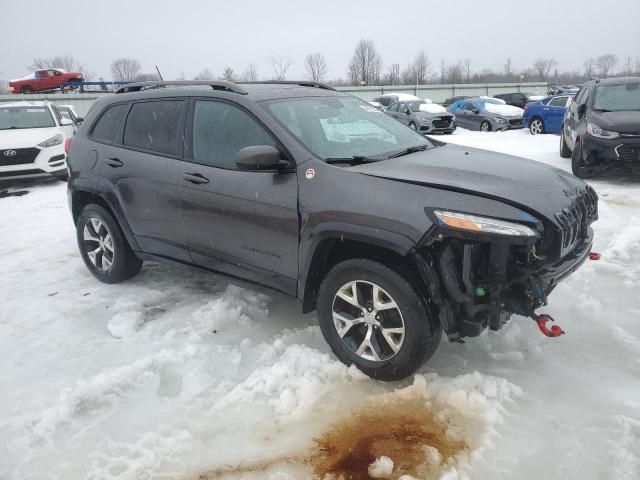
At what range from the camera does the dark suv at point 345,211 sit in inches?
104

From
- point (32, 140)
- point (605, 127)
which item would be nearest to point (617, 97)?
point (605, 127)

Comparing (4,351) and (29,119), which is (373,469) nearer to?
(4,351)

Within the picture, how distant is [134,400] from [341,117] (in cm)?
240

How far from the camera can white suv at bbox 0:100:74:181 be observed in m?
9.30

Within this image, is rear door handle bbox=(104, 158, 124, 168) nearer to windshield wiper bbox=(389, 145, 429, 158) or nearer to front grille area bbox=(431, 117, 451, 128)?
windshield wiper bbox=(389, 145, 429, 158)

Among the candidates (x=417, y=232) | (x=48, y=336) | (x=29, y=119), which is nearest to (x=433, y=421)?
(x=417, y=232)

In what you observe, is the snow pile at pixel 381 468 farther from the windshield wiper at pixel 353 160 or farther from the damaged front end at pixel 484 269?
the windshield wiper at pixel 353 160

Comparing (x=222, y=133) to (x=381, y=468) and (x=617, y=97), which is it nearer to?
(x=381, y=468)

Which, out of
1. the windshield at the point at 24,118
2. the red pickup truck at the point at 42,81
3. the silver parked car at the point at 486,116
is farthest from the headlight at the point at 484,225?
the red pickup truck at the point at 42,81

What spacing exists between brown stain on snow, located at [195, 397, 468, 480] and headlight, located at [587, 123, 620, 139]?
22.8ft

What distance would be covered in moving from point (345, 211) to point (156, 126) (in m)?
2.04

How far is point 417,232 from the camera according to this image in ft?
8.52

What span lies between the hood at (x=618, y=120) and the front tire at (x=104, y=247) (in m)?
7.38

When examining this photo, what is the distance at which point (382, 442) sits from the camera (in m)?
2.51
